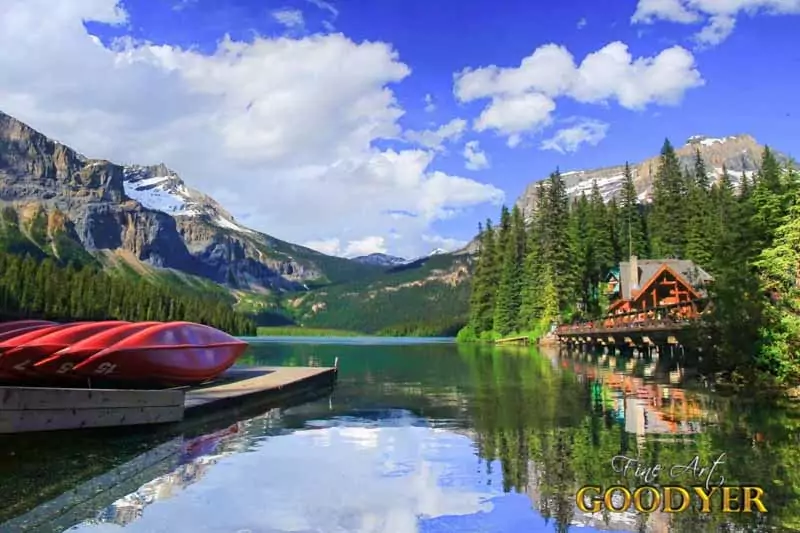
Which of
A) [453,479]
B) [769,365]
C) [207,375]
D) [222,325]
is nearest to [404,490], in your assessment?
[453,479]

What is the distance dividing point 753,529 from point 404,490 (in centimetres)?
570

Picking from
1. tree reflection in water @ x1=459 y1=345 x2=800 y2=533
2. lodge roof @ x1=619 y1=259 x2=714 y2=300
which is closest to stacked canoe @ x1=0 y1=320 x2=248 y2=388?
tree reflection in water @ x1=459 y1=345 x2=800 y2=533

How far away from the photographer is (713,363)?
33781 mm

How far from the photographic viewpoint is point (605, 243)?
95000 millimetres

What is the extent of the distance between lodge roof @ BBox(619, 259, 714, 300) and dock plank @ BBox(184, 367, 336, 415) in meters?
45.5

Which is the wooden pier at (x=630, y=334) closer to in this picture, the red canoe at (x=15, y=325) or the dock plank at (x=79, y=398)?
the dock plank at (x=79, y=398)

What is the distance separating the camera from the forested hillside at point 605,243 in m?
32.5

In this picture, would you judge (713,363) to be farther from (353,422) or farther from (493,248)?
(493,248)

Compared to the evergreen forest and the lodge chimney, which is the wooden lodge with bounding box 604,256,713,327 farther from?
the evergreen forest

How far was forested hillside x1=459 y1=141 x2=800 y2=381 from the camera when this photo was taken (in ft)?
107

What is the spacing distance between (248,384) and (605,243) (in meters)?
75.8

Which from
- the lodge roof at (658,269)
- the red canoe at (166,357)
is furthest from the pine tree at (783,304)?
the lodge roof at (658,269)

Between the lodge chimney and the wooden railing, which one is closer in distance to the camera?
the wooden railing

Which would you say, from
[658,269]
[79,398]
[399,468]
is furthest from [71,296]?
[399,468]
